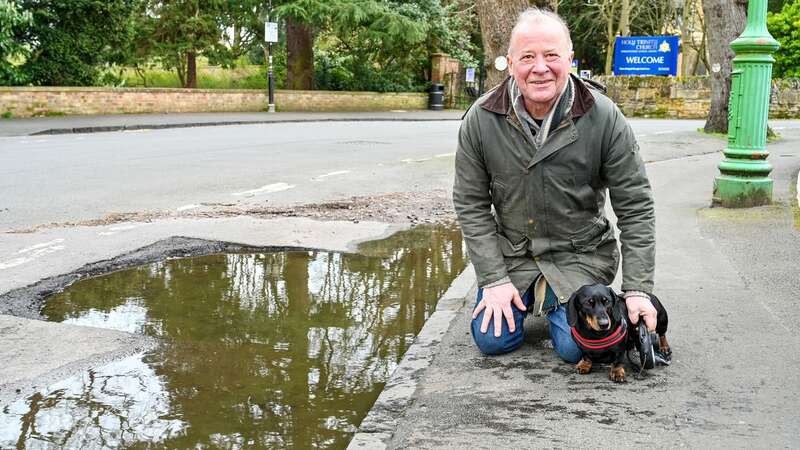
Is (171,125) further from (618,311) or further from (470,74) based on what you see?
(618,311)

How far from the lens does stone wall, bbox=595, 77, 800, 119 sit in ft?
120

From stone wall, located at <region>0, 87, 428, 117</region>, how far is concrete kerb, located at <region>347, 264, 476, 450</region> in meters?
21.0

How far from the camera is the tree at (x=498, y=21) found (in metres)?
12.3

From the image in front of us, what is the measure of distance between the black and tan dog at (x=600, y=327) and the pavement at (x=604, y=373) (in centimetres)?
9

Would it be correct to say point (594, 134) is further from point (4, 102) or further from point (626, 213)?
point (4, 102)

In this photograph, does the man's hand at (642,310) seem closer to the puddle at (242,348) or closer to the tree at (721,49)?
the puddle at (242,348)

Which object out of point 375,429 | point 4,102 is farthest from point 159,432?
point 4,102

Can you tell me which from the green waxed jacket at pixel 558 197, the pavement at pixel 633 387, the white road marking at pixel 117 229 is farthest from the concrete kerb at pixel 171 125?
the green waxed jacket at pixel 558 197

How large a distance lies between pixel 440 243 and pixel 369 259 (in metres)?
1.01

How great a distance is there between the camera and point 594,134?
397 cm

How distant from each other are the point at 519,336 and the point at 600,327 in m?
0.63

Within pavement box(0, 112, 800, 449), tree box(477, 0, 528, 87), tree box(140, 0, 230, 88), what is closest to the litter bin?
tree box(140, 0, 230, 88)

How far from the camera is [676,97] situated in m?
37.2

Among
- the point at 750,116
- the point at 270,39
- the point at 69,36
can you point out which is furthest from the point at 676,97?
the point at 750,116
